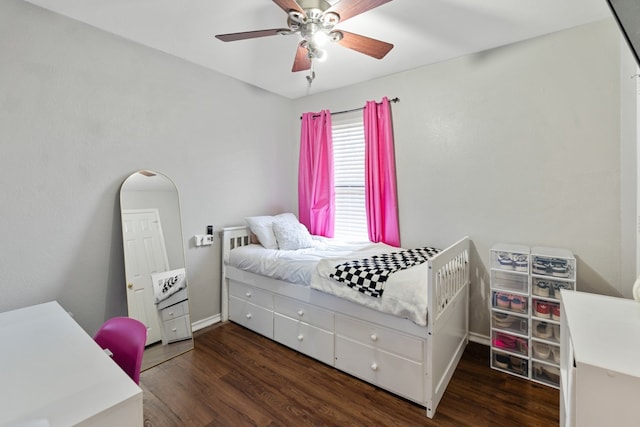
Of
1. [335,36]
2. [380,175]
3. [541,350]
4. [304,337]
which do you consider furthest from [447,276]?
[335,36]

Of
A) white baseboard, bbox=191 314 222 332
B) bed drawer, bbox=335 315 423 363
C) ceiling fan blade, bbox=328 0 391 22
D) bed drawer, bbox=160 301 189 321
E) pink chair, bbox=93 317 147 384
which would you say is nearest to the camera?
pink chair, bbox=93 317 147 384

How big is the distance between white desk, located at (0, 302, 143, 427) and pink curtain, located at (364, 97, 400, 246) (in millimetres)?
2461

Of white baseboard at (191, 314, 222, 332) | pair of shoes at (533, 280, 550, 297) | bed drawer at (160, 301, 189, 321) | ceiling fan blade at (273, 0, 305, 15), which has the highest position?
ceiling fan blade at (273, 0, 305, 15)

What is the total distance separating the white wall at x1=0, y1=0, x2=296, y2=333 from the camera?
6.14 feet

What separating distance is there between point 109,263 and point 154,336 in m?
0.69

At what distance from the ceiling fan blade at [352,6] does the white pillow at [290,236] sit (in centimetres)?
197

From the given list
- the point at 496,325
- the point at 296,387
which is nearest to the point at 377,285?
the point at 296,387

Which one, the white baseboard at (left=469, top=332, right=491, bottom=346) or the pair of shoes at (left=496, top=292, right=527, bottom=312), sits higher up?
the pair of shoes at (left=496, top=292, right=527, bottom=312)

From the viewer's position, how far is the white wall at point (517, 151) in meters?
2.07

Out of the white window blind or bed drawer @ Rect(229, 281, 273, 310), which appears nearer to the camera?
bed drawer @ Rect(229, 281, 273, 310)

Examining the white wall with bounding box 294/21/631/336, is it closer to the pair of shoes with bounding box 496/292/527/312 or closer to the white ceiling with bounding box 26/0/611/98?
the white ceiling with bounding box 26/0/611/98

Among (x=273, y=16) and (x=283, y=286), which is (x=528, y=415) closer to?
(x=283, y=286)

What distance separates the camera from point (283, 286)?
2514mm

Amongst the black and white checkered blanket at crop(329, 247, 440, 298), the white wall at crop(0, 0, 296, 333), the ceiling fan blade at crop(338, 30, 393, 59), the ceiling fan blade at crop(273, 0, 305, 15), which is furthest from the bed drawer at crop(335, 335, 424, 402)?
the ceiling fan blade at crop(273, 0, 305, 15)
